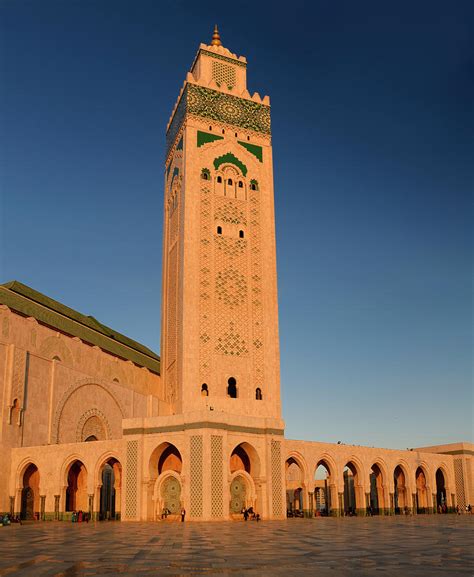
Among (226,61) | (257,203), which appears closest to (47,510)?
(257,203)

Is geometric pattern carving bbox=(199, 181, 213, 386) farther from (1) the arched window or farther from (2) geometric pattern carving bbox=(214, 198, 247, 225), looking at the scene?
(1) the arched window

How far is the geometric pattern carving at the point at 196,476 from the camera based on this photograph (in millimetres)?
19719

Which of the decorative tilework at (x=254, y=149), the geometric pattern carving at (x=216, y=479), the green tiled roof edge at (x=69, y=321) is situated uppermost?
the decorative tilework at (x=254, y=149)

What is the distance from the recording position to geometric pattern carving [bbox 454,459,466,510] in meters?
29.4

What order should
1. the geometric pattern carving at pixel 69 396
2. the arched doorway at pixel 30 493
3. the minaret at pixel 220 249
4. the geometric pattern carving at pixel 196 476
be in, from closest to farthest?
the geometric pattern carving at pixel 196 476
the arched doorway at pixel 30 493
the geometric pattern carving at pixel 69 396
the minaret at pixel 220 249

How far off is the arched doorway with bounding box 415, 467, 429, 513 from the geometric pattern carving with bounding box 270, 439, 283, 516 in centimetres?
999

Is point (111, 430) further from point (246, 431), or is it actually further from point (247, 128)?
point (247, 128)

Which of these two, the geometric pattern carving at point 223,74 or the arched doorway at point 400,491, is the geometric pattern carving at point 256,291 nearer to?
the geometric pattern carving at point 223,74

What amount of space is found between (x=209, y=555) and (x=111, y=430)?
20.2 m

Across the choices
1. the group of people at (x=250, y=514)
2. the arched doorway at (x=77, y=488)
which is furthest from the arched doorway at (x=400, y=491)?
the arched doorway at (x=77, y=488)

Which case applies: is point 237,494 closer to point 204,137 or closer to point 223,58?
point 204,137

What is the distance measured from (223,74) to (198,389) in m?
14.9

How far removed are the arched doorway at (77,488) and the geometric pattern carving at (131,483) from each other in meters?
3.87

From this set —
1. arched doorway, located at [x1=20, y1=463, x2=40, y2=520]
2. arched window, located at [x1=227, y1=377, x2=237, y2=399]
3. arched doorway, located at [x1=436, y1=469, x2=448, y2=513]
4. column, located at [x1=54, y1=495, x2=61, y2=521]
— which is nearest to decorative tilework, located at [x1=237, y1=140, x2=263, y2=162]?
arched window, located at [x1=227, y1=377, x2=237, y2=399]
